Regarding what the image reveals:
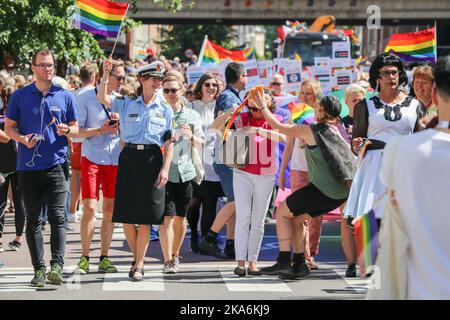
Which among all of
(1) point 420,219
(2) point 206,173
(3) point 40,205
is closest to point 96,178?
(3) point 40,205

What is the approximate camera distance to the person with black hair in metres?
8.79

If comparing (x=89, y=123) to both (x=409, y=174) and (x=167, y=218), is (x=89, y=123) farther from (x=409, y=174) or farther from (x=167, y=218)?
(x=409, y=174)

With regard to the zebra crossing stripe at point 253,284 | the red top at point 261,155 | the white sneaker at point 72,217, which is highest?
the red top at point 261,155

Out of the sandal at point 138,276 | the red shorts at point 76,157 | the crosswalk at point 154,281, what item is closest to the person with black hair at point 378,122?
the crosswalk at point 154,281

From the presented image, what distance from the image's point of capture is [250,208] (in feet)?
33.9

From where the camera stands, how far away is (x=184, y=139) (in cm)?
1083

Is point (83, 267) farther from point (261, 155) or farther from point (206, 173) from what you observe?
point (206, 173)

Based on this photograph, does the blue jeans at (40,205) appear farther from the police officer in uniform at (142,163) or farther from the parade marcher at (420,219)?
the parade marcher at (420,219)

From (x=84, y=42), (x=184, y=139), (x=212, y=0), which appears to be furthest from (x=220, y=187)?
(x=212, y=0)

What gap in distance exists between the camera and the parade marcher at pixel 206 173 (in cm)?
1209

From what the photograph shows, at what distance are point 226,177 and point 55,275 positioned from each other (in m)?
3.01

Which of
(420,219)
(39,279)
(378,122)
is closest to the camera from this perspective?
(420,219)

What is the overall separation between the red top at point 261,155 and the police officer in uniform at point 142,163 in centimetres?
86
